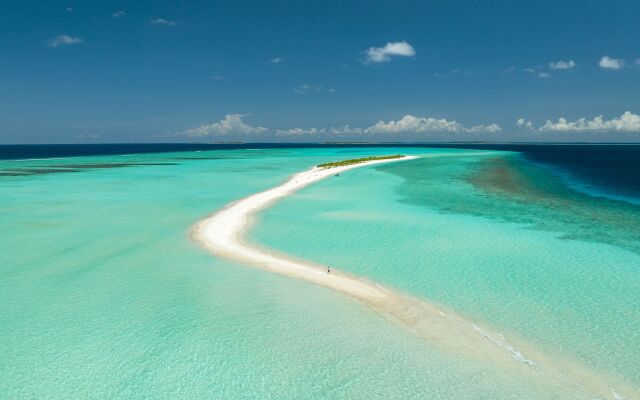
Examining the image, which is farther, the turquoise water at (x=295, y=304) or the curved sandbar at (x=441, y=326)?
the turquoise water at (x=295, y=304)

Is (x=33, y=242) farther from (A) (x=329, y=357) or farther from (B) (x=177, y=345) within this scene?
(A) (x=329, y=357)

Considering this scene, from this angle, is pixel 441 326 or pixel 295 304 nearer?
pixel 441 326

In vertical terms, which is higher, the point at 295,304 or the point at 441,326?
the point at 295,304

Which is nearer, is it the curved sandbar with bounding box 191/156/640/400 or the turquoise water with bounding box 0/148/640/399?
the curved sandbar with bounding box 191/156/640/400

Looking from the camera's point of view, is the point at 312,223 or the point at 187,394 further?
the point at 312,223

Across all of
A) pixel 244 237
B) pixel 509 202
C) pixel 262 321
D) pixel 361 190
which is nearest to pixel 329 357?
pixel 262 321
